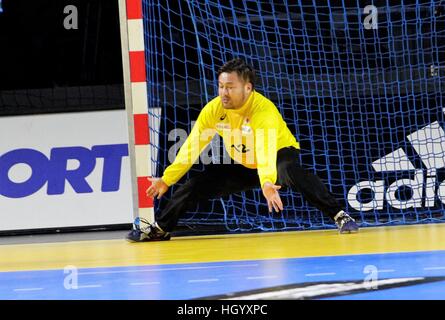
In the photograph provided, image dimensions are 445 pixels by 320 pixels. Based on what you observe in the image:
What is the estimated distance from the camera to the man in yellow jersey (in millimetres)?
6863

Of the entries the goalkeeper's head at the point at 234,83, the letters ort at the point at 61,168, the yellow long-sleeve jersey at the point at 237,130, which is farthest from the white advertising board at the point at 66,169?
the goalkeeper's head at the point at 234,83

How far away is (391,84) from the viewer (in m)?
8.52

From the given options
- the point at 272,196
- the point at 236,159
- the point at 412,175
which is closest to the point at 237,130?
the point at 236,159

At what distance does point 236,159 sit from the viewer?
7.11 metres

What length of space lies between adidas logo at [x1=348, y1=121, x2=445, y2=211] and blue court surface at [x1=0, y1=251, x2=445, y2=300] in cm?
303

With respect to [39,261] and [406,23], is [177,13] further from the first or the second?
[39,261]

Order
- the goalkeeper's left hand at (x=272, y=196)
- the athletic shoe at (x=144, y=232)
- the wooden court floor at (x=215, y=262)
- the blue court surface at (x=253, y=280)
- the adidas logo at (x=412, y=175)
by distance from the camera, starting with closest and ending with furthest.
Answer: the blue court surface at (x=253, y=280)
the wooden court floor at (x=215, y=262)
the goalkeeper's left hand at (x=272, y=196)
the athletic shoe at (x=144, y=232)
the adidas logo at (x=412, y=175)

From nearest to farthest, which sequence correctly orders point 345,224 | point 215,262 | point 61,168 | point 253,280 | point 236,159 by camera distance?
point 253,280 → point 215,262 → point 345,224 → point 236,159 → point 61,168

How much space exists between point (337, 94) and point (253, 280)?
4.27 meters

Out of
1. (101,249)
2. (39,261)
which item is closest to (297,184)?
(101,249)

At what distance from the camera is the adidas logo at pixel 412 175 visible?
8.46m

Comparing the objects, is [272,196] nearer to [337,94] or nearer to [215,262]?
[215,262]

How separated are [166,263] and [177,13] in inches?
140

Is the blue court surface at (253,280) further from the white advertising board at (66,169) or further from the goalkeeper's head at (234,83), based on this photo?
the white advertising board at (66,169)
